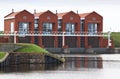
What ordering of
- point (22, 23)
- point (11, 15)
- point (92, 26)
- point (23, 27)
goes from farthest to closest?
point (92, 26), point (11, 15), point (23, 27), point (22, 23)

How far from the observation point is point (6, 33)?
146m

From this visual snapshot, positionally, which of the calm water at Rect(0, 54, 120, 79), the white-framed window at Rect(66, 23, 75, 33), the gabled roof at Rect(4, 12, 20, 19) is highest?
the gabled roof at Rect(4, 12, 20, 19)

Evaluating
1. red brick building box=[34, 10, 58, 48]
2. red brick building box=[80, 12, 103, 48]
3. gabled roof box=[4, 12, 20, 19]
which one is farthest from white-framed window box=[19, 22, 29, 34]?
red brick building box=[80, 12, 103, 48]

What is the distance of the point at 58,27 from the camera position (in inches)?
5842

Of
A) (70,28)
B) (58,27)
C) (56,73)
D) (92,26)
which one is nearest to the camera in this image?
(56,73)

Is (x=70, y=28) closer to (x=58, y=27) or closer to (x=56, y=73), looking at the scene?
(x=58, y=27)

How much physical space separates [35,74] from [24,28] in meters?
71.0

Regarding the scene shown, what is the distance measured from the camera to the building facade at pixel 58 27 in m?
142

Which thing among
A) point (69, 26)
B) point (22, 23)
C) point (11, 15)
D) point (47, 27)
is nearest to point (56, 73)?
point (22, 23)

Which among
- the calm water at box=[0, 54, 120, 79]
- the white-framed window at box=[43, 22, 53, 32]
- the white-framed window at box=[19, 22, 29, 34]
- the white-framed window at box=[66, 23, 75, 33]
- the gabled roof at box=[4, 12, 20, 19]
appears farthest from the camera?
the white-framed window at box=[66, 23, 75, 33]

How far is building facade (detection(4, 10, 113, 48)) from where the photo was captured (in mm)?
141750

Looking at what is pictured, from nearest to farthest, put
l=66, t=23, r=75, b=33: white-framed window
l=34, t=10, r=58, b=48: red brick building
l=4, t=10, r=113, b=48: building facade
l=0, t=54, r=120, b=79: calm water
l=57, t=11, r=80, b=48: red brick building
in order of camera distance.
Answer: l=0, t=54, r=120, b=79: calm water
l=4, t=10, r=113, b=48: building facade
l=34, t=10, r=58, b=48: red brick building
l=57, t=11, r=80, b=48: red brick building
l=66, t=23, r=75, b=33: white-framed window

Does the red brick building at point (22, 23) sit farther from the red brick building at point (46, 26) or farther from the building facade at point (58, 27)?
the red brick building at point (46, 26)

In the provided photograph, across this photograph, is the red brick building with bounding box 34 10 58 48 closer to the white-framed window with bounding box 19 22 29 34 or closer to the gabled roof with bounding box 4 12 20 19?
the white-framed window with bounding box 19 22 29 34
